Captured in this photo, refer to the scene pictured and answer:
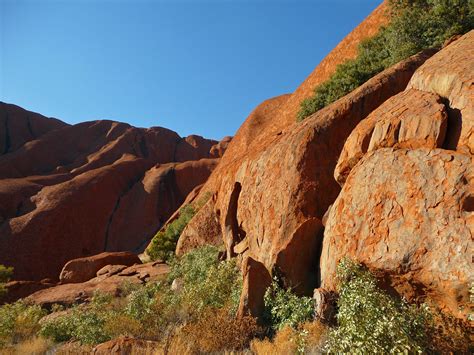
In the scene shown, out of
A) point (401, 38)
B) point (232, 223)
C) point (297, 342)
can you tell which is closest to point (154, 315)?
point (232, 223)

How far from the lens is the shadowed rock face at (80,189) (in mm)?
37219

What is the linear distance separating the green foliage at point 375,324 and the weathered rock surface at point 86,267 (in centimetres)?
2267

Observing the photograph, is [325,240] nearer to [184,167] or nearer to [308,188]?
[308,188]

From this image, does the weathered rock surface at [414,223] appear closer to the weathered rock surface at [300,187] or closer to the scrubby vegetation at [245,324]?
the scrubby vegetation at [245,324]

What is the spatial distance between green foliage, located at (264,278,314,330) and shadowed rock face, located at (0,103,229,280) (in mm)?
34264

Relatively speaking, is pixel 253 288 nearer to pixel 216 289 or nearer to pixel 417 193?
pixel 216 289

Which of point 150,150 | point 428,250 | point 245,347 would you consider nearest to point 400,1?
point 428,250

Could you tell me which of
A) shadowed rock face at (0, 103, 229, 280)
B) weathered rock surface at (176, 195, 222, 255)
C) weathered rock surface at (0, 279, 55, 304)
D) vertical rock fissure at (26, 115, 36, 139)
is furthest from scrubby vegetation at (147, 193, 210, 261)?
vertical rock fissure at (26, 115, 36, 139)

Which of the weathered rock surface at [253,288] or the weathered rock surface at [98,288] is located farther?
the weathered rock surface at [98,288]

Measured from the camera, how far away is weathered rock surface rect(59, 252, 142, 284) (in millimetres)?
24562

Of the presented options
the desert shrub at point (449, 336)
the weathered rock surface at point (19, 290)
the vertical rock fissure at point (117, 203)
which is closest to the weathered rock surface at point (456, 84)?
the desert shrub at point (449, 336)

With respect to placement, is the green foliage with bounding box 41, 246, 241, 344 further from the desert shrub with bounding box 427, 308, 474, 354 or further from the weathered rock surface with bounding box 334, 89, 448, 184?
the desert shrub with bounding box 427, 308, 474, 354

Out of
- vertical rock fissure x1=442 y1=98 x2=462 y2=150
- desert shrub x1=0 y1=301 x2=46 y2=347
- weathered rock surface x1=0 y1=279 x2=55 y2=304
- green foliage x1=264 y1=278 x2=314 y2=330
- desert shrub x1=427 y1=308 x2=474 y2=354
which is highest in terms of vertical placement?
vertical rock fissure x1=442 y1=98 x2=462 y2=150

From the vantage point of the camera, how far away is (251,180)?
39.6 feet
